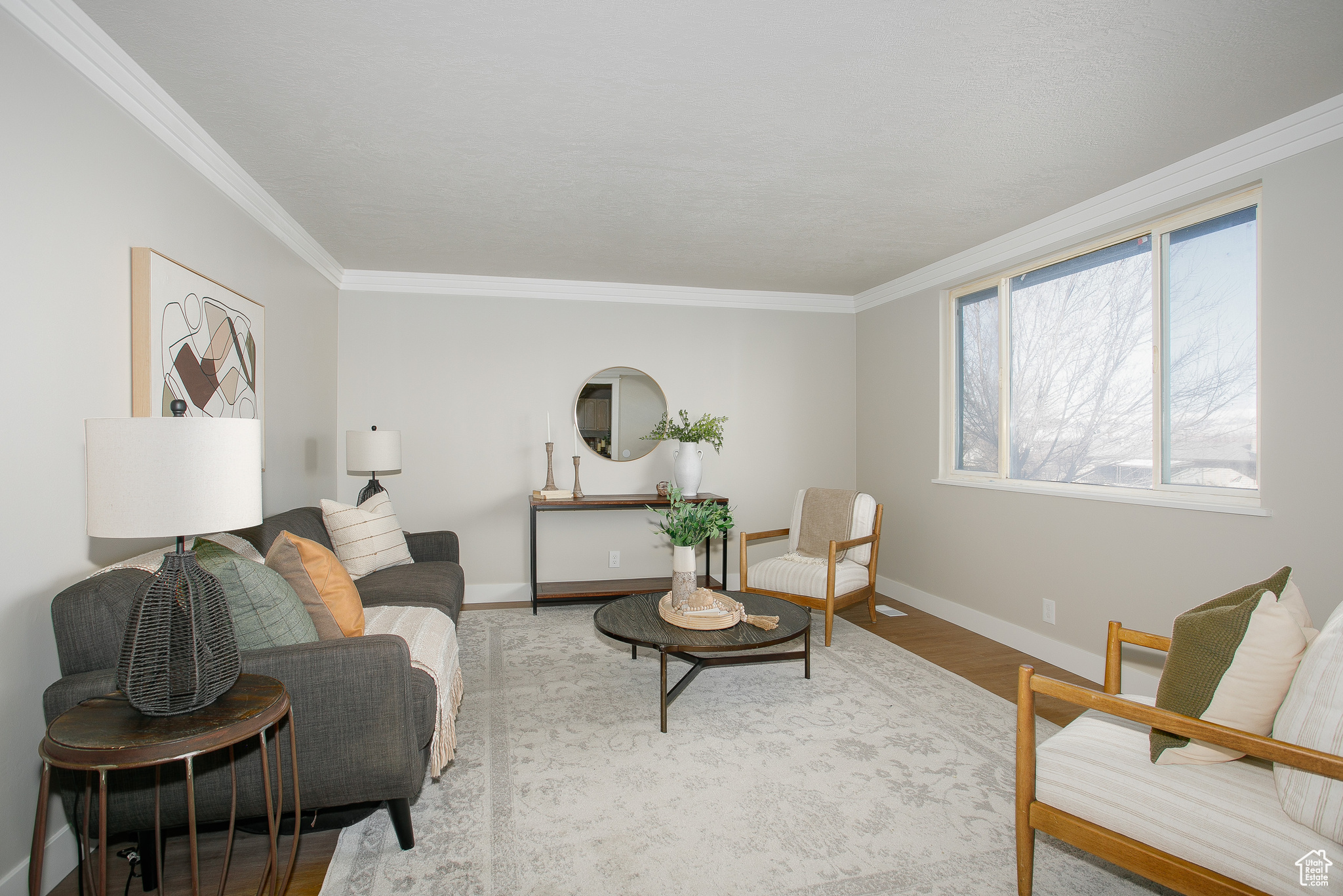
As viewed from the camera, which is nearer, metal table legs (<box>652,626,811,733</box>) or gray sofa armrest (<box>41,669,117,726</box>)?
gray sofa armrest (<box>41,669,117,726</box>)

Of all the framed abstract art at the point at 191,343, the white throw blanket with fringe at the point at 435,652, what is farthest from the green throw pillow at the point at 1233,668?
the framed abstract art at the point at 191,343

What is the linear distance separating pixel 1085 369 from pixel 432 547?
12.2 feet

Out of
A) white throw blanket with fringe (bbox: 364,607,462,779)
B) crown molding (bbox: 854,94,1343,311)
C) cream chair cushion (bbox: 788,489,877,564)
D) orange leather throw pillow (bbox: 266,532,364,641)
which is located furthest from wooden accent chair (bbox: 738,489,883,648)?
orange leather throw pillow (bbox: 266,532,364,641)

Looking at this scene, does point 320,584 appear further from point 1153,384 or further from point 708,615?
point 1153,384

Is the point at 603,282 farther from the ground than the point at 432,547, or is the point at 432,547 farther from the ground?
the point at 603,282

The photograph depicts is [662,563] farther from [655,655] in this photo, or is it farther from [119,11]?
[119,11]

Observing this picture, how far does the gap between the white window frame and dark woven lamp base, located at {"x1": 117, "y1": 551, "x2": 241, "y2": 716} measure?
344 centimetres

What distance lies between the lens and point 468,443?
4.78m

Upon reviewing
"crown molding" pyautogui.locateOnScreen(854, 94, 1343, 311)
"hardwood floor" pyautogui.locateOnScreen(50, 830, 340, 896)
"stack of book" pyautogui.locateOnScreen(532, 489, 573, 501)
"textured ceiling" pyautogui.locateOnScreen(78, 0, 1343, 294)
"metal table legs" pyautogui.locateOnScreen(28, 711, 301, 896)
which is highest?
"textured ceiling" pyautogui.locateOnScreen(78, 0, 1343, 294)

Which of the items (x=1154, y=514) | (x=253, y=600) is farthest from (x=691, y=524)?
(x=1154, y=514)

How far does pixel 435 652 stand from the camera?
7.58ft

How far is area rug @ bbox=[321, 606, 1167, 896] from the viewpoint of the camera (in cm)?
181

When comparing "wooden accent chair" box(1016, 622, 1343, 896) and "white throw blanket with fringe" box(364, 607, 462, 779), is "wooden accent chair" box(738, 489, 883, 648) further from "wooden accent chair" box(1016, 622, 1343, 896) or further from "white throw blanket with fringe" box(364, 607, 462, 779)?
"wooden accent chair" box(1016, 622, 1343, 896)

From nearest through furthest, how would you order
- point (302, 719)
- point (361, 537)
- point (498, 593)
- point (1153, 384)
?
point (302, 719)
point (1153, 384)
point (361, 537)
point (498, 593)
